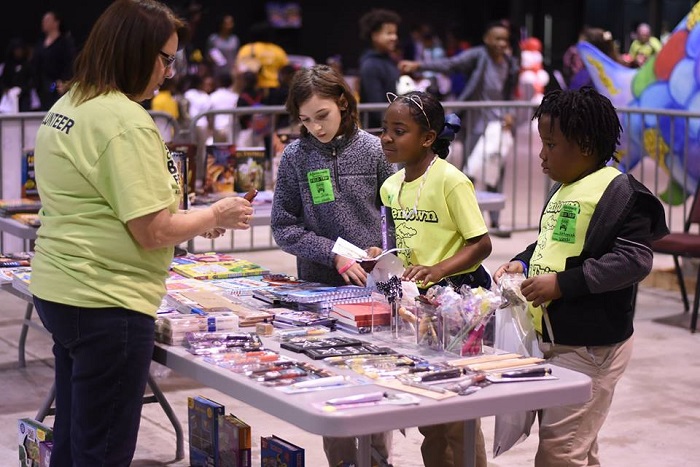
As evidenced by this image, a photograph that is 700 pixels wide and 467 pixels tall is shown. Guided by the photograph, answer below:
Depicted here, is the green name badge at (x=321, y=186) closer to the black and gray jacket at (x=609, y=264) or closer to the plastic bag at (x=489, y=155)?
the black and gray jacket at (x=609, y=264)

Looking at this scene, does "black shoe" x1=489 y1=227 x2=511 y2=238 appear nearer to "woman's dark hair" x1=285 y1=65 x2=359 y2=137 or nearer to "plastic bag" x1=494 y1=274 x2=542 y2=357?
"woman's dark hair" x1=285 y1=65 x2=359 y2=137

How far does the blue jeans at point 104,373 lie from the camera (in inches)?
128

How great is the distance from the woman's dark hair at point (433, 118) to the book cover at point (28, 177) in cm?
326

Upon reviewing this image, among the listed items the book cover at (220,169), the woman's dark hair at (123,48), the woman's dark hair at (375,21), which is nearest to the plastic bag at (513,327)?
the woman's dark hair at (123,48)

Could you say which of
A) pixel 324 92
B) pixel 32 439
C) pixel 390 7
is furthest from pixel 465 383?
pixel 390 7

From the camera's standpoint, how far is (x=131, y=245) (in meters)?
3.25

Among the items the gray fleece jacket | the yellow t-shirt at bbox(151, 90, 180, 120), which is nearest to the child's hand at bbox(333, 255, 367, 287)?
the gray fleece jacket

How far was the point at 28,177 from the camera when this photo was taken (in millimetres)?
6746

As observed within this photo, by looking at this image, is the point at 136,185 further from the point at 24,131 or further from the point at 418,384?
the point at 24,131

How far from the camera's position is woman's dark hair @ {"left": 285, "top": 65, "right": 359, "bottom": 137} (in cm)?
435

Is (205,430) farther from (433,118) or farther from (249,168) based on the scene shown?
(249,168)

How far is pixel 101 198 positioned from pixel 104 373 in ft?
1.57

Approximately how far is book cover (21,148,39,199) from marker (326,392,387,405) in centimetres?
421

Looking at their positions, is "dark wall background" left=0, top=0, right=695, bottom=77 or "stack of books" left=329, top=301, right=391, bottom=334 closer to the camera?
"stack of books" left=329, top=301, right=391, bottom=334
